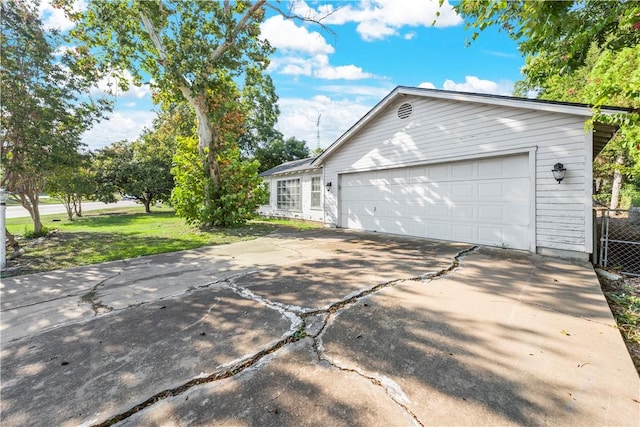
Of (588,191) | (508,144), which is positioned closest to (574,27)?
(508,144)

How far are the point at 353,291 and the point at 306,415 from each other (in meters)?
2.04

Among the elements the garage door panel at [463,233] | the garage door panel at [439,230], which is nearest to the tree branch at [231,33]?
the garage door panel at [439,230]

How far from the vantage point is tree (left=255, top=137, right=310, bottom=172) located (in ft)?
81.4

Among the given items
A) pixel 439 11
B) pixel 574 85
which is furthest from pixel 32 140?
pixel 574 85

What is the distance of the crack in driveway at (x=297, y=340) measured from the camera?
1.74 metres

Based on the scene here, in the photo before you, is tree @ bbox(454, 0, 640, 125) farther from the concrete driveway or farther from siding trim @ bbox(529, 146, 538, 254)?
the concrete driveway

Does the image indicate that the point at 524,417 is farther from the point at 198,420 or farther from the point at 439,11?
the point at 439,11

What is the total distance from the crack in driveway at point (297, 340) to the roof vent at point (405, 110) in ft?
17.9

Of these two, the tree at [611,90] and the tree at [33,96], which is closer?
the tree at [611,90]

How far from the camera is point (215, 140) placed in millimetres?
9742

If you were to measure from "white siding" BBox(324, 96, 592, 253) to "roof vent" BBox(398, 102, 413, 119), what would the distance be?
114 millimetres

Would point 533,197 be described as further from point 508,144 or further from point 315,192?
point 315,192

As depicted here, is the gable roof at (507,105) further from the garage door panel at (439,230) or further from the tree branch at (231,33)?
the tree branch at (231,33)

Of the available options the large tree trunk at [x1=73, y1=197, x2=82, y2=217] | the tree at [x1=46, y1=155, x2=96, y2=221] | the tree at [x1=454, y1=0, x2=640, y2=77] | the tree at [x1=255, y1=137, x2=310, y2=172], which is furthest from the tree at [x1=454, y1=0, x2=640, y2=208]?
the tree at [x1=255, y1=137, x2=310, y2=172]
